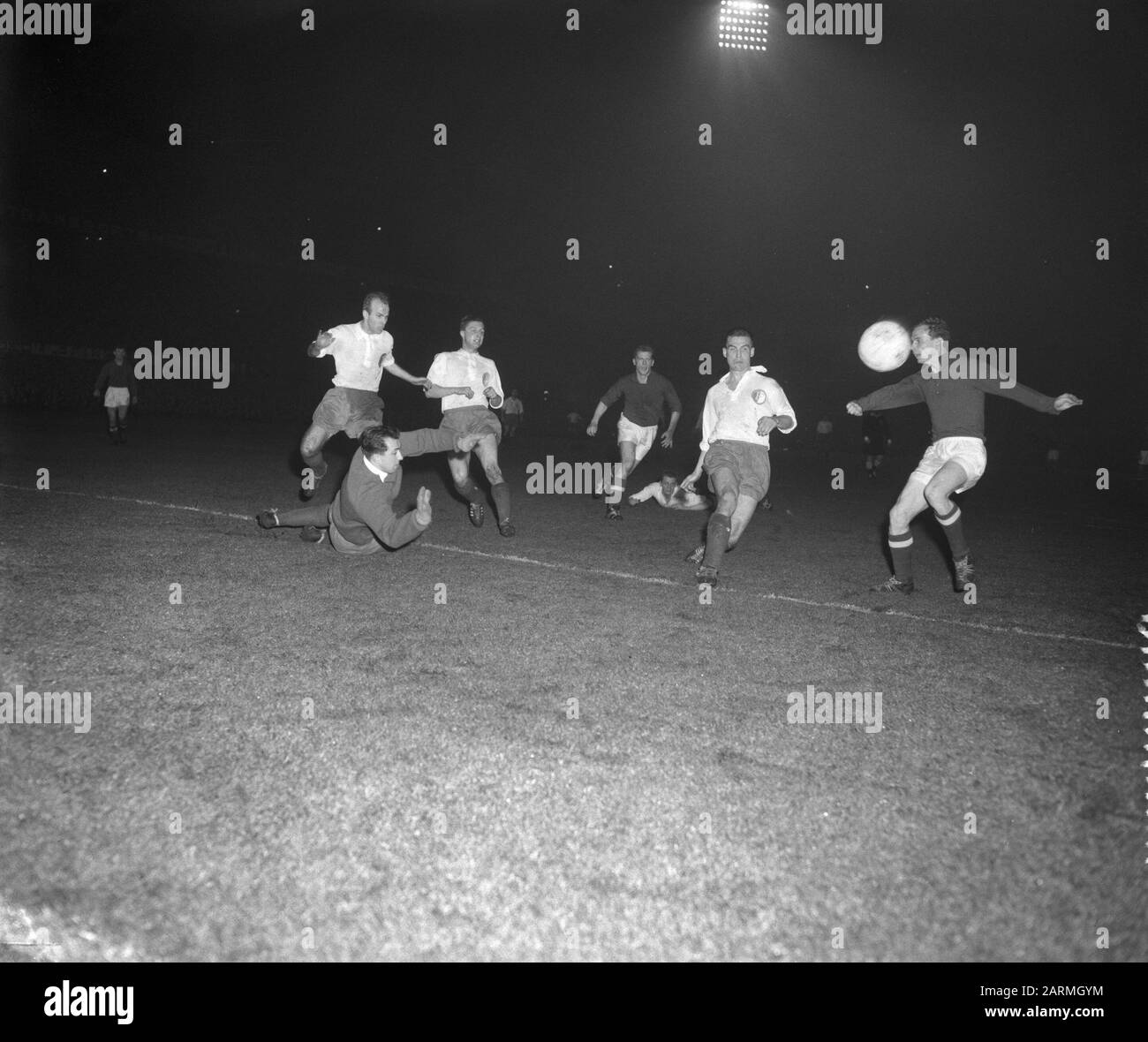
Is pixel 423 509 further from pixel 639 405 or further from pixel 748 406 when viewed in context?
pixel 639 405

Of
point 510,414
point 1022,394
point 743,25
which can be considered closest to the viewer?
point 1022,394

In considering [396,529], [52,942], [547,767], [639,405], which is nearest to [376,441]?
[396,529]

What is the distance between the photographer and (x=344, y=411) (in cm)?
682

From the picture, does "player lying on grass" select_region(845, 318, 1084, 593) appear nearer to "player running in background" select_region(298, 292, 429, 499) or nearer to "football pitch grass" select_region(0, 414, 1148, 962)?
"football pitch grass" select_region(0, 414, 1148, 962)

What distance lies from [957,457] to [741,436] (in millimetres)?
1477

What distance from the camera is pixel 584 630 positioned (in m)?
4.22

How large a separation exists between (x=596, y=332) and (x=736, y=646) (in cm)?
3180

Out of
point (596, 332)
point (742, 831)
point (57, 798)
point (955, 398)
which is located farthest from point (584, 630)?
point (596, 332)

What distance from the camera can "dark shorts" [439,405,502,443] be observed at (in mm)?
6934

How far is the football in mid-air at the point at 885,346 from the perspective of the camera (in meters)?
6.19

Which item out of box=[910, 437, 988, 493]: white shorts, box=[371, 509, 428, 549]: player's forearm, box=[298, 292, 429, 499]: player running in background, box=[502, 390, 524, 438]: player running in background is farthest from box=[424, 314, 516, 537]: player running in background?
box=[502, 390, 524, 438]: player running in background

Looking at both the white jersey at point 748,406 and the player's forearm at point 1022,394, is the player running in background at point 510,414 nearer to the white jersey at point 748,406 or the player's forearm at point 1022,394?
the white jersey at point 748,406
